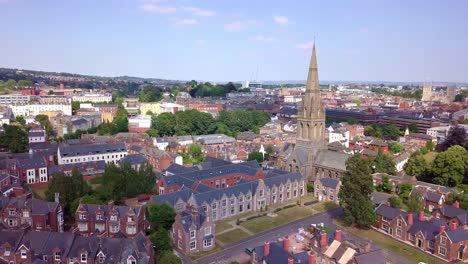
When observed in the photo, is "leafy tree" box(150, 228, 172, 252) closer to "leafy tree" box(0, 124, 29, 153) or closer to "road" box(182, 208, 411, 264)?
"road" box(182, 208, 411, 264)

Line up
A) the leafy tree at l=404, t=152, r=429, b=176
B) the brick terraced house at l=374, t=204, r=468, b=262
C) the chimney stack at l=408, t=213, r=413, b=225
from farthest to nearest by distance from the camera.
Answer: the leafy tree at l=404, t=152, r=429, b=176 → the chimney stack at l=408, t=213, r=413, b=225 → the brick terraced house at l=374, t=204, r=468, b=262

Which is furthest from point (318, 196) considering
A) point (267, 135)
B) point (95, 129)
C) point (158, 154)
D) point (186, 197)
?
point (95, 129)

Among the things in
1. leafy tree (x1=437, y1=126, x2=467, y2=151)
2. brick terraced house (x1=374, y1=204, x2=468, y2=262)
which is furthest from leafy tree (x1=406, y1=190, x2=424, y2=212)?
leafy tree (x1=437, y1=126, x2=467, y2=151)

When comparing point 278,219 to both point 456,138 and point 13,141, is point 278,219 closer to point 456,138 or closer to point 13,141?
point 456,138

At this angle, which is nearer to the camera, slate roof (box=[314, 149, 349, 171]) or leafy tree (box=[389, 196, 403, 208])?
leafy tree (box=[389, 196, 403, 208])

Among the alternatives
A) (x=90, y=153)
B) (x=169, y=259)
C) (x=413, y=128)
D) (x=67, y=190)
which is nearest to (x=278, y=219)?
(x=169, y=259)

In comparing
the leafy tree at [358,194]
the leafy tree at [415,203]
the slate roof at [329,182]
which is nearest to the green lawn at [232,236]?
the leafy tree at [358,194]

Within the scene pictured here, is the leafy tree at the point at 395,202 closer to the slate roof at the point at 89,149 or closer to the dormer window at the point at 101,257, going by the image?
the dormer window at the point at 101,257

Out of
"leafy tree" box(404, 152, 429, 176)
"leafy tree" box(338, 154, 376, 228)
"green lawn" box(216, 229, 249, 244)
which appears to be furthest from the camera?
"leafy tree" box(404, 152, 429, 176)
